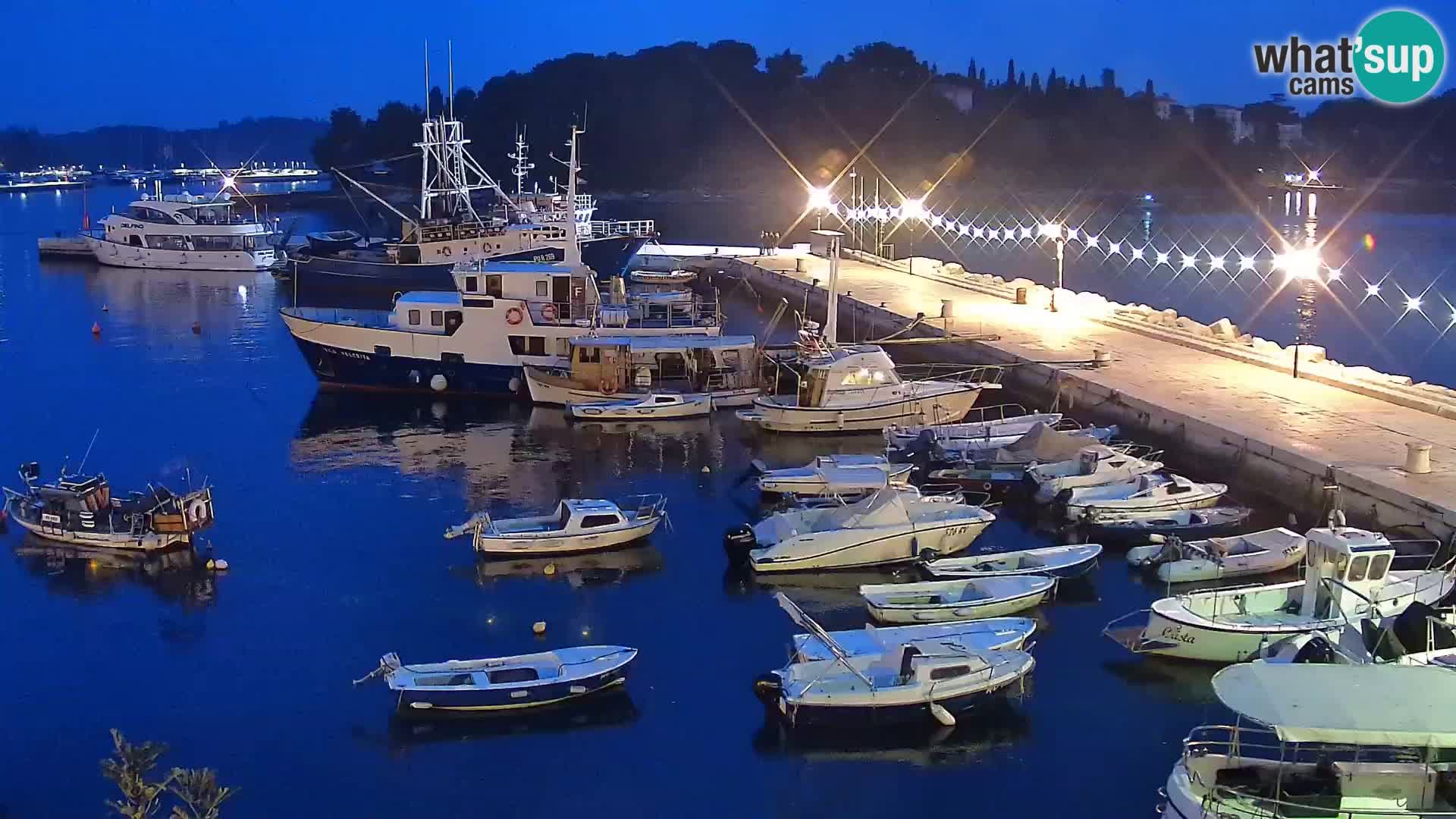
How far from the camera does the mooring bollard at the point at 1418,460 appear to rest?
18.1 meters

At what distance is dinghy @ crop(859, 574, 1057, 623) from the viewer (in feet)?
49.4

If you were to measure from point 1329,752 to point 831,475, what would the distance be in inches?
427

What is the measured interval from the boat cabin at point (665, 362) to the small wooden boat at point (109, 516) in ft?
31.2

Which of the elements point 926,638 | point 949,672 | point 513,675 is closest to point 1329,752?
point 949,672

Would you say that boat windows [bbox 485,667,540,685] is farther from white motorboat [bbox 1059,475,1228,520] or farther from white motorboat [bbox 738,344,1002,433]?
white motorboat [bbox 738,344,1002,433]

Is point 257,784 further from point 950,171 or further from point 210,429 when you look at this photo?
point 950,171

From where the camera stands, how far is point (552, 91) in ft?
449

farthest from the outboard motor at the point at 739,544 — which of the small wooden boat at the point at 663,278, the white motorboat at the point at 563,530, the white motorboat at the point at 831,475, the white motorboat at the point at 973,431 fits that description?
the small wooden boat at the point at 663,278

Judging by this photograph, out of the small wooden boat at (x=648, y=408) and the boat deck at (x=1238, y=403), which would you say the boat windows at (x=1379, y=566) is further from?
the small wooden boat at (x=648, y=408)

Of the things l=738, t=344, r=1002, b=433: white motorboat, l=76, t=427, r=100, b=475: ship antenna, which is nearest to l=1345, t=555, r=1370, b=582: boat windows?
l=738, t=344, r=1002, b=433: white motorboat

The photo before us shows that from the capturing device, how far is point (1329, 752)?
9766 mm

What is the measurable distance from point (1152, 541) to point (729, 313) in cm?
2692

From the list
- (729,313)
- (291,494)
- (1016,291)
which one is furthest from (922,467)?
(729,313)

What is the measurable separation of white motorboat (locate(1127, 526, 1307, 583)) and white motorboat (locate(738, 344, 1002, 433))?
7.47 m
